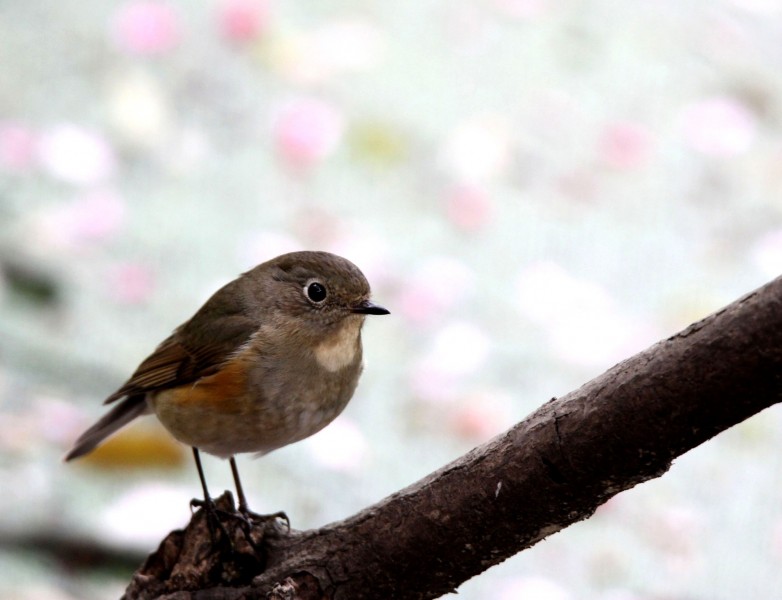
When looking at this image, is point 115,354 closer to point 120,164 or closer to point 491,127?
point 120,164

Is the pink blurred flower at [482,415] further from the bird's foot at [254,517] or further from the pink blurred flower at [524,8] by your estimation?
the pink blurred flower at [524,8]

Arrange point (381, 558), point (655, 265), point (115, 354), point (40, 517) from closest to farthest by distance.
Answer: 1. point (381, 558)
2. point (40, 517)
3. point (115, 354)
4. point (655, 265)

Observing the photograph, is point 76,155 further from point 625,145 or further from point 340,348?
point 340,348

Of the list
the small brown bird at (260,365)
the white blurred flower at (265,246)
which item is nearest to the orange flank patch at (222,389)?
the small brown bird at (260,365)

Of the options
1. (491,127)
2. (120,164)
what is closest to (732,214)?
(491,127)

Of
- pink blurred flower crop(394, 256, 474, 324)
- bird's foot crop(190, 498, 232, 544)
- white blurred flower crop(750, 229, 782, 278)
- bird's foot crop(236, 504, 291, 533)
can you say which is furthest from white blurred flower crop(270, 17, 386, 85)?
bird's foot crop(190, 498, 232, 544)

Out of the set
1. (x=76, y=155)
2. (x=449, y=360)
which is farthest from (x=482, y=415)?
(x=76, y=155)
